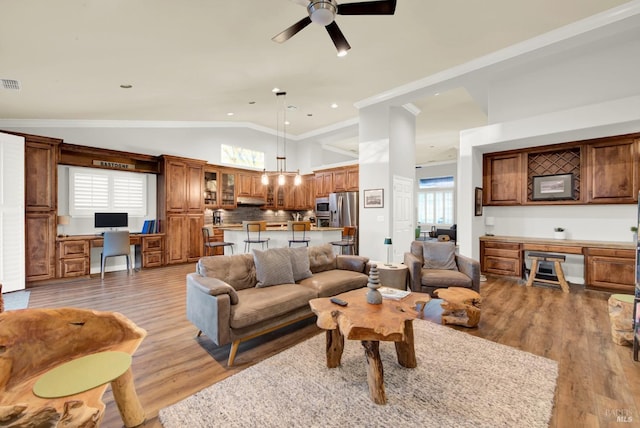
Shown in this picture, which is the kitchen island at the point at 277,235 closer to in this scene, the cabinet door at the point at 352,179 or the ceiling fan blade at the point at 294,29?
the cabinet door at the point at 352,179

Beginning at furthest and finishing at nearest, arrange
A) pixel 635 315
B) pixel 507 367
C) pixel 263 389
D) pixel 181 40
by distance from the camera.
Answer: pixel 181 40, pixel 635 315, pixel 507 367, pixel 263 389

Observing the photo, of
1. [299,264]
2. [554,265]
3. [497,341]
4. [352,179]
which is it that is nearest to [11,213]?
[299,264]

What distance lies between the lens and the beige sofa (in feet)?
8.05

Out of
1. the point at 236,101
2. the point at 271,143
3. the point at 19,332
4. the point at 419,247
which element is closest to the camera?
the point at 19,332

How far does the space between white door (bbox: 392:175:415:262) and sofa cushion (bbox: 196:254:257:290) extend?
12.8ft

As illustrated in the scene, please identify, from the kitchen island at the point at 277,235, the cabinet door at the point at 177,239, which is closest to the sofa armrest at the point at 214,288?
the kitchen island at the point at 277,235

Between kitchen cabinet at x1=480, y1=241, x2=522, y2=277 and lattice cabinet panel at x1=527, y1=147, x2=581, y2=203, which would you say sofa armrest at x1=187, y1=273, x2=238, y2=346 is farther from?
lattice cabinet panel at x1=527, y1=147, x2=581, y2=203

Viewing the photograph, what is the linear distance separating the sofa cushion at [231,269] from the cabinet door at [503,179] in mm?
5198

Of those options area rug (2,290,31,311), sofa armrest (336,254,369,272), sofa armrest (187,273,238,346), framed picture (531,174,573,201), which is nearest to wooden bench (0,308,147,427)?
sofa armrest (187,273,238,346)

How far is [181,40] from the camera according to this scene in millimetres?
3484

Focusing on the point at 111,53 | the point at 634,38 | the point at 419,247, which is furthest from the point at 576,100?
the point at 111,53

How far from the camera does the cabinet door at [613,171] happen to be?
444 cm

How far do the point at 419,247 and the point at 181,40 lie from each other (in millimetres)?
4381

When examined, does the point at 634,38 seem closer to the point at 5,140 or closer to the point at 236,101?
the point at 236,101
